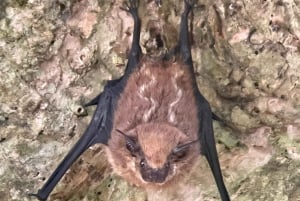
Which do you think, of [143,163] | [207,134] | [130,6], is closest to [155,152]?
[143,163]

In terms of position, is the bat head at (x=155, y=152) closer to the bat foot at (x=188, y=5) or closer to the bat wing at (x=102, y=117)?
the bat wing at (x=102, y=117)

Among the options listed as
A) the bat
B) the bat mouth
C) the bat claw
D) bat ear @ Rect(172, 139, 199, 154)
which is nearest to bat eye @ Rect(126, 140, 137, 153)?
the bat

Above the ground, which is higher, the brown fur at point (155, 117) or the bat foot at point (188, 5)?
the bat foot at point (188, 5)

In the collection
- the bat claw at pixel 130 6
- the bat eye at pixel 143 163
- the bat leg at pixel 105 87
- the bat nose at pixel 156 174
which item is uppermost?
the bat claw at pixel 130 6

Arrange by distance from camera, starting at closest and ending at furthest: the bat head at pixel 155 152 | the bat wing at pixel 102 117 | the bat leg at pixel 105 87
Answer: the bat head at pixel 155 152 → the bat wing at pixel 102 117 → the bat leg at pixel 105 87

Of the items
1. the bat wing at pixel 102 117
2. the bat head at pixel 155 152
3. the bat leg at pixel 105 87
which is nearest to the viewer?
the bat head at pixel 155 152

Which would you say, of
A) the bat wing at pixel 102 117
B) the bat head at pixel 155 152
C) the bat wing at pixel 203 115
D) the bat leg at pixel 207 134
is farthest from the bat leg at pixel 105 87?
the bat leg at pixel 207 134

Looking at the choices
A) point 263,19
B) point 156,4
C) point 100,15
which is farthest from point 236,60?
point 100,15

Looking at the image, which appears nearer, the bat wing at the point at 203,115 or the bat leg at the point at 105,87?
the bat wing at the point at 203,115

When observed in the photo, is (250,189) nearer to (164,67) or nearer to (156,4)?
(164,67)
